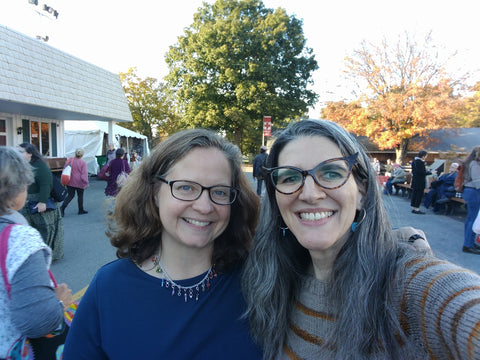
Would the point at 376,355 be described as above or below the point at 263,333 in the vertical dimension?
above

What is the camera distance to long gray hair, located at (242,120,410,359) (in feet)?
3.71

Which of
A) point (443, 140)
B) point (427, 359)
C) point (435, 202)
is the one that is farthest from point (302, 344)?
point (443, 140)

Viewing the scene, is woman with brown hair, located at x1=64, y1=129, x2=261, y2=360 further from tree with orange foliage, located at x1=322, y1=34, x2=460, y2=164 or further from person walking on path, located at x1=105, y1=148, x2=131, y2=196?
tree with orange foliage, located at x1=322, y1=34, x2=460, y2=164

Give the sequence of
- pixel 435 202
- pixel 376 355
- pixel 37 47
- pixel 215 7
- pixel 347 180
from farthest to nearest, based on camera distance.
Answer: pixel 215 7 → pixel 37 47 → pixel 435 202 → pixel 347 180 → pixel 376 355

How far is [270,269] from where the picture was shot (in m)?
1.52

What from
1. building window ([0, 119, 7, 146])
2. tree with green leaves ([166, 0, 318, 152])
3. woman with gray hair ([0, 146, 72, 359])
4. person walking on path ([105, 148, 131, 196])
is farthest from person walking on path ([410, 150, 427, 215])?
tree with green leaves ([166, 0, 318, 152])

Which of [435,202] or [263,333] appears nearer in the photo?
[263,333]

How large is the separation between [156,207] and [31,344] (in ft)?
3.07

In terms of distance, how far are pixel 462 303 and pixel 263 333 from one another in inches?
32.1

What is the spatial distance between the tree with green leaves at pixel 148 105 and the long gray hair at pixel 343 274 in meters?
34.8

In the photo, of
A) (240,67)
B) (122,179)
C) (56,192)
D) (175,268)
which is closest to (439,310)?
(175,268)

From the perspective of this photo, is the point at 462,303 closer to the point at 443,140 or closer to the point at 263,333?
the point at 263,333

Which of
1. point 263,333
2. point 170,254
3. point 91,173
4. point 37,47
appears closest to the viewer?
point 263,333

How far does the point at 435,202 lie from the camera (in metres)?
10.3
